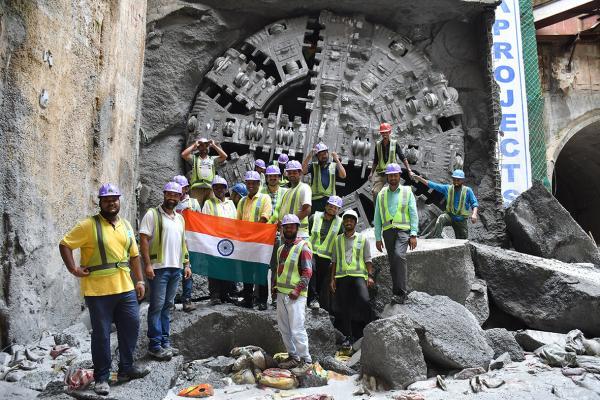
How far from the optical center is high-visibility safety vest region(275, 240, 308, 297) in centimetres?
606

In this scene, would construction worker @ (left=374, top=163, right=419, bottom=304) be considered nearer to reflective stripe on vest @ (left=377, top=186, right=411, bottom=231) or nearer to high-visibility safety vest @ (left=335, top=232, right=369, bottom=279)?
reflective stripe on vest @ (left=377, top=186, right=411, bottom=231)

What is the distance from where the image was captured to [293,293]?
19.6 feet

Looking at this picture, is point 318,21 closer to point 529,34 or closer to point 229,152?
point 229,152

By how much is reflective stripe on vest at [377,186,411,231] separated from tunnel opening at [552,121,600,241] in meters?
11.6

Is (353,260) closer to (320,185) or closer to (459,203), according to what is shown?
(320,185)

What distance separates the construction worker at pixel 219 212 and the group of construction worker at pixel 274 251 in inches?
0.5

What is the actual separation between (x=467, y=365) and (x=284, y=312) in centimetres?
186

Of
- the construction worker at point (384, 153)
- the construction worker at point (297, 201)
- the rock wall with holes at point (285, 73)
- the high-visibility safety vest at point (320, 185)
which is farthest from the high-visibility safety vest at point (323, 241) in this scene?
the rock wall with holes at point (285, 73)

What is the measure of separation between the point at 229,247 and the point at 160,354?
1608 mm

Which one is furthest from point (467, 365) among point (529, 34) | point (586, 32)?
point (586, 32)

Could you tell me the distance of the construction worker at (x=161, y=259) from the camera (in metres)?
5.81

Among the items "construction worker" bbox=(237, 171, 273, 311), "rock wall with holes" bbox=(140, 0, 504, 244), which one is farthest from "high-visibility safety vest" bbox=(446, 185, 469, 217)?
"construction worker" bbox=(237, 171, 273, 311)

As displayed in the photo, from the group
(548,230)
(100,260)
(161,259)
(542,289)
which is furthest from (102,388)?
(548,230)

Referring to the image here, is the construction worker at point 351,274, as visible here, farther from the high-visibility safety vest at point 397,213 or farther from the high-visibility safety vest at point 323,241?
the high-visibility safety vest at point 397,213
